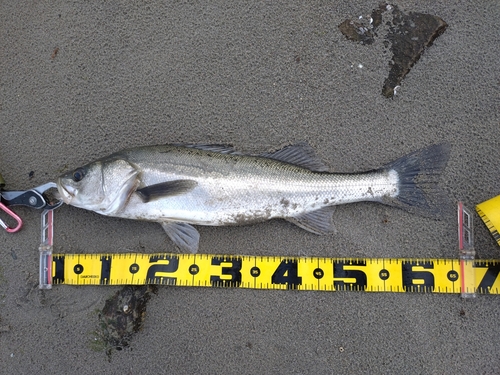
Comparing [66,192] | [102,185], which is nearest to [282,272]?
[102,185]

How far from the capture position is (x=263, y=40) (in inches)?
124

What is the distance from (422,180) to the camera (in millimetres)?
2785

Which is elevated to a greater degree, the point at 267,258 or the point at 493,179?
the point at 493,179

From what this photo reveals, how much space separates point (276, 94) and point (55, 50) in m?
2.04

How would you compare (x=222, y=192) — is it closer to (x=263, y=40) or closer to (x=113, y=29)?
(x=263, y=40)

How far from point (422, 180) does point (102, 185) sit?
2.44 meters

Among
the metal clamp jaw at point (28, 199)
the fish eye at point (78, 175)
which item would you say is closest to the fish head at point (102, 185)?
the fish eye at point (78, 175)

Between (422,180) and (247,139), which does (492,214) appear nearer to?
(422,180)

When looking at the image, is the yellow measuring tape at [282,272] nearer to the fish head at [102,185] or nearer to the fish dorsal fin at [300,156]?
the fish head at [102,185]


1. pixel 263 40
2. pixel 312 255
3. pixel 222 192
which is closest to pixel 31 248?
pixel 222 192

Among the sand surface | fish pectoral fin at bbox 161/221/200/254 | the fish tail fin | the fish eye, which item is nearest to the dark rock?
the sand surface

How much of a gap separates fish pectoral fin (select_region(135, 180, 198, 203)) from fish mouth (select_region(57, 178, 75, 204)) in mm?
529

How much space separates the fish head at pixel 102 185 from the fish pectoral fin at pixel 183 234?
15.4 inches

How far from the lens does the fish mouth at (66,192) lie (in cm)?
274
